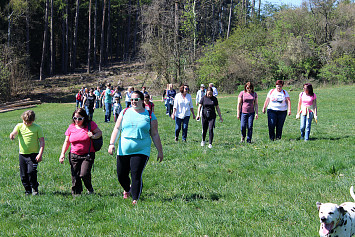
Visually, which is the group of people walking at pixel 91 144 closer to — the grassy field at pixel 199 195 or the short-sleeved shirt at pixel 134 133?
the short-sleeved shirt at pixel 134 133

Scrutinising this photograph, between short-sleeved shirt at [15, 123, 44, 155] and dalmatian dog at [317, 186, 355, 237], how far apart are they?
4982mm

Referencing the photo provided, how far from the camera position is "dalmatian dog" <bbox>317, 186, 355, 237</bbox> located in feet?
10.7

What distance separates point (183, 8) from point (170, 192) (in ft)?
126

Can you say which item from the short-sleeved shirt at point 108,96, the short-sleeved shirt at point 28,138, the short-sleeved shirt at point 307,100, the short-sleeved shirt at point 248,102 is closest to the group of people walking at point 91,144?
the short-sleeved shirt at point 28,138

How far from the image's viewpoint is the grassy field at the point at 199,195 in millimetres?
4531

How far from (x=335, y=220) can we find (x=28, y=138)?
17.1ft

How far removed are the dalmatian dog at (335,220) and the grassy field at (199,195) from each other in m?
0.61

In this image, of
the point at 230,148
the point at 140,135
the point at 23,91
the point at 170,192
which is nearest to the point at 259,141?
the point at 230,148

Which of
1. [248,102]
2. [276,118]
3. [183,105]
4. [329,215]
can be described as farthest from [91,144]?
[276,118]

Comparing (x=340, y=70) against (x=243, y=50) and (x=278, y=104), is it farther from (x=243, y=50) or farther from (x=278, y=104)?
(x=278, y=104)

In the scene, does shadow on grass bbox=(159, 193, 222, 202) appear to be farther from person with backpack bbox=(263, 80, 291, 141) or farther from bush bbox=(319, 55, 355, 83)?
bush bbox=(319, 55, 355, 83)

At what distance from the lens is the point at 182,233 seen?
429 cm

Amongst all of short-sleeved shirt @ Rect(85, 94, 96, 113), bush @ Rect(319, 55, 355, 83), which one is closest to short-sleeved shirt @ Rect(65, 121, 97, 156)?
short-sleeved shirt @ Rect(85, 94, 96, 113)

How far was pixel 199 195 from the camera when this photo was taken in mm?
5848
